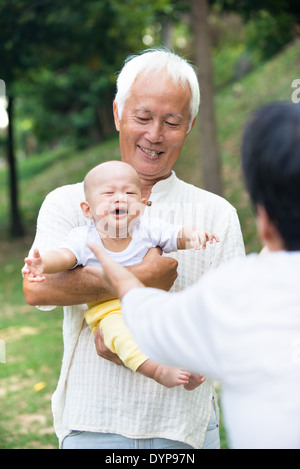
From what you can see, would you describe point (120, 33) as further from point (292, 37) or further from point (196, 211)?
point (196, 211)

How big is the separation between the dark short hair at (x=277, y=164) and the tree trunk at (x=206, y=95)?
777cm

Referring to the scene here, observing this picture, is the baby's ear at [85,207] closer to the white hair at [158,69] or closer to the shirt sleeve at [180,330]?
the white hair at [158,69]

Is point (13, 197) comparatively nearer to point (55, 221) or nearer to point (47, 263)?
point (55, 221)

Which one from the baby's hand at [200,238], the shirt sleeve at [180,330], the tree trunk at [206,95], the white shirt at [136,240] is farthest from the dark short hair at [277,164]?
the tree trunk at [206,95]

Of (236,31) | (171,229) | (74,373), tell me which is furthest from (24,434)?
(236,31)

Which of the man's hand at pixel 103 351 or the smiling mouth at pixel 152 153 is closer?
the man's hand at pixel 103 351

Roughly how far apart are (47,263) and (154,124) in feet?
2.39

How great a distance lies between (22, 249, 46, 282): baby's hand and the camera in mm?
2082

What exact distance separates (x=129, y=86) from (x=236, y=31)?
73.1ft

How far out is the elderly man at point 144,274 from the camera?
7.55ft

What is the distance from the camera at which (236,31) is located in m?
23.3

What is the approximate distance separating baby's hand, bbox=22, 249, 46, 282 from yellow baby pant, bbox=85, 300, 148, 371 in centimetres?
29

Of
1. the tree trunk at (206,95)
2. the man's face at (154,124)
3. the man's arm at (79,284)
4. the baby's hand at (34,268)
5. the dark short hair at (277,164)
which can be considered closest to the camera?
the dark short hair at (277,164)

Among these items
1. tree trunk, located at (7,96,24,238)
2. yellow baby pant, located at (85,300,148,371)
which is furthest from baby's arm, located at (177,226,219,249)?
tree trunk, located at (7,96,24,238)
